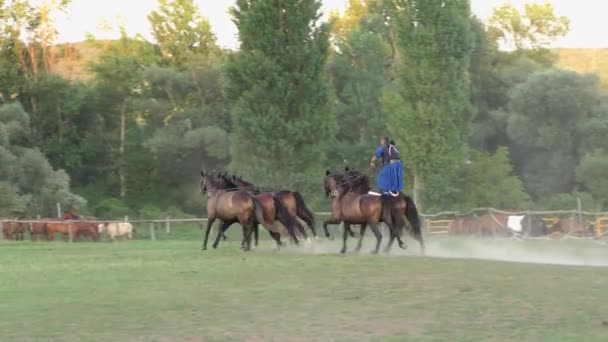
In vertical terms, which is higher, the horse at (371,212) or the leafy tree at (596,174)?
the leafy tree at (596,174)

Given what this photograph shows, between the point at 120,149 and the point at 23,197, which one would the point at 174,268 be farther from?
the point at 120,149

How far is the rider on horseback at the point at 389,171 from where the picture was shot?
23781mm

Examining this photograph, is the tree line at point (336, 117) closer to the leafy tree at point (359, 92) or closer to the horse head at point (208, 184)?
the leafy tree at point (359, 92)

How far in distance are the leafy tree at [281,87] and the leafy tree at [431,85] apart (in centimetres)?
448

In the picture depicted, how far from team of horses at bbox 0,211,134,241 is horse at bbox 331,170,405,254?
747 inches

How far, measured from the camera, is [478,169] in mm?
61094

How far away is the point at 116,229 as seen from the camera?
42.2 metres

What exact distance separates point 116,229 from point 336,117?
21730 millimetres

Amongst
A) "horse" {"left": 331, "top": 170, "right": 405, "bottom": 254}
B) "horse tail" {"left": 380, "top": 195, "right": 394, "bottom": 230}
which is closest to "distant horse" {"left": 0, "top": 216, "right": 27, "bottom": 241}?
"horse" {"left": 331, "top": 170, "right": 405, "bottom": 254}

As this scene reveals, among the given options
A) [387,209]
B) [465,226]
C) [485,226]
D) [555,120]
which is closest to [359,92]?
[555,120]

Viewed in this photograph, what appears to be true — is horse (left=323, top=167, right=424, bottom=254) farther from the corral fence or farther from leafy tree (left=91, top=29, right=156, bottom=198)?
leafy tree (left=91, top=29, right=156, bottom=198)

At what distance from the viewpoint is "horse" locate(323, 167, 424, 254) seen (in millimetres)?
23562

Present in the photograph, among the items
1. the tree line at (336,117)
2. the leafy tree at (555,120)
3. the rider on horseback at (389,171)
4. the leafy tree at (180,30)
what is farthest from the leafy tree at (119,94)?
the rider on horseback at (389,171)

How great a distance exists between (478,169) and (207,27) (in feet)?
74.7
